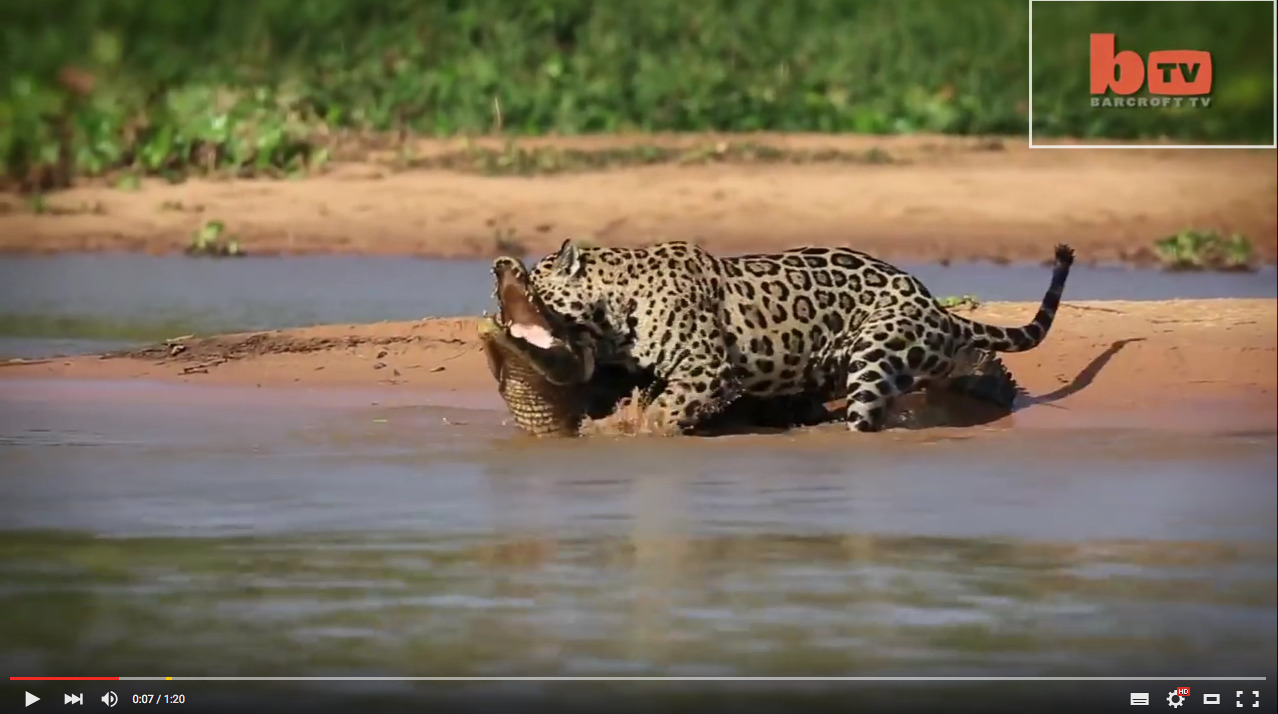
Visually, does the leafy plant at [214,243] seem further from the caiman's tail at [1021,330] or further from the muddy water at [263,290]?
the caiman's tail at [1021,330]

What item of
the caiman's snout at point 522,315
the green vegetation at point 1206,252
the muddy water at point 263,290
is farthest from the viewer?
the green vegetation at point 1206,252

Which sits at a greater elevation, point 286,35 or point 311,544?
point 286,35

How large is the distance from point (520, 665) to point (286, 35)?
27.4 ft

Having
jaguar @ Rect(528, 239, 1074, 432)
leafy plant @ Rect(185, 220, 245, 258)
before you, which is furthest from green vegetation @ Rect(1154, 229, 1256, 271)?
leafy plant @ Rect(185, 220, 245, 258)

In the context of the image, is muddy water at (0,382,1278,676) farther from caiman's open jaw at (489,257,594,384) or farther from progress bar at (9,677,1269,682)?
caiman's open jaw at (489,257,594,384)

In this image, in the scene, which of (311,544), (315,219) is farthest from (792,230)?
(311,544)

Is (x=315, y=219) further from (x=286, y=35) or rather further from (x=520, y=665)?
(x=520, y=665)

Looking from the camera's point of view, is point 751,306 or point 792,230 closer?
point 751,306

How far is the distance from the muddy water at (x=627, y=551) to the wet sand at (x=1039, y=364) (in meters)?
0.59

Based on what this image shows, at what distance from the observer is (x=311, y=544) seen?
7.58m

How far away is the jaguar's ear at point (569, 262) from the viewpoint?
8.91 meters

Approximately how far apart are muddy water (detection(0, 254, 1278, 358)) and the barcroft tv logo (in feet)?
6.52

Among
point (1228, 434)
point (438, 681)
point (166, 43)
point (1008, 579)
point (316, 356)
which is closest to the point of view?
point (438, 681)

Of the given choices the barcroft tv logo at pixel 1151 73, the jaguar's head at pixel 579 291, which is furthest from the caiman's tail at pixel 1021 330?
the jaguar's head at pixel 579 291
